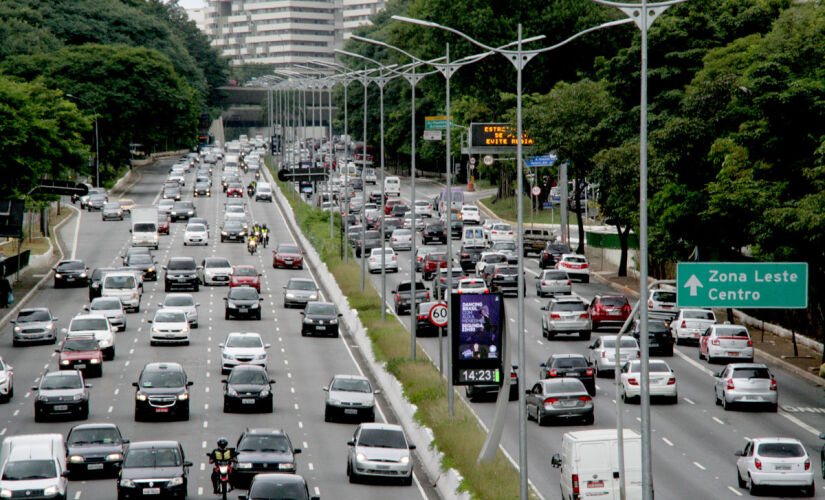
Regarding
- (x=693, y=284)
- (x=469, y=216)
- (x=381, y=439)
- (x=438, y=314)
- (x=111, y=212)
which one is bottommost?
(x=381, y=439)

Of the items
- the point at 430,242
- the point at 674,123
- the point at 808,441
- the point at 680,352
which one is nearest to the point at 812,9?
the point at 674,123

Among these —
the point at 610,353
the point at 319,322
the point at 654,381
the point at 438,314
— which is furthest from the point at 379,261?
the point at 654,381

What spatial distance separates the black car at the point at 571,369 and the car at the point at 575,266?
92.7ft

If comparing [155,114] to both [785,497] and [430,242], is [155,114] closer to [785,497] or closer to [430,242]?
[430,242]

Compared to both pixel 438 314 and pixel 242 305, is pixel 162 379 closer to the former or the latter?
pixel 438 314

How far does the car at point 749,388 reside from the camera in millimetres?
37750

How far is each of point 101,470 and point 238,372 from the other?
895cm

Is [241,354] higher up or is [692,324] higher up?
[692,324]

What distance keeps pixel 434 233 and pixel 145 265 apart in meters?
22.7

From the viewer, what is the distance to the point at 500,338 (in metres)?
30.5

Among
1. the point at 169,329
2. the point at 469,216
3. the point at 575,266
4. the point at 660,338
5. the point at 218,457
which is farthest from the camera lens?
the point at 469,216

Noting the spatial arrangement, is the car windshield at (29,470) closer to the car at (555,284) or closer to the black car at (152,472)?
the black car at (152,472)

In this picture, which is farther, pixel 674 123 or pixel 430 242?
pixel 430 242

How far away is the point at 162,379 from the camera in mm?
37219
